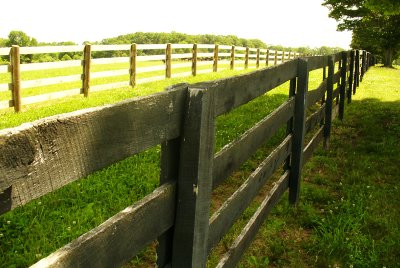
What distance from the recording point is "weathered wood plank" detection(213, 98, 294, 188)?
2541 mm

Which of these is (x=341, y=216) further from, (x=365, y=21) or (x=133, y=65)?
(x=365, y=21)

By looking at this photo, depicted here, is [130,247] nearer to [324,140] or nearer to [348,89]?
[324,140]

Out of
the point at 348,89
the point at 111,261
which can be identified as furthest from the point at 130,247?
the point at 348,89

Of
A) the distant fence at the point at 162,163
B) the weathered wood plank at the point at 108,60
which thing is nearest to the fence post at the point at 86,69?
the weathered wood plank at the point at 108,60

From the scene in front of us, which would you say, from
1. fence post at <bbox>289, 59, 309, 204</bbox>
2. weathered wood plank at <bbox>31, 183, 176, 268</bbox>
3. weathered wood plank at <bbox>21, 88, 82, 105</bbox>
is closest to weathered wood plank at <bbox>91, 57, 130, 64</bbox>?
weathered wood plank at <bbox>21, 88, 82, 105</bbox>

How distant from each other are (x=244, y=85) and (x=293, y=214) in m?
2.24

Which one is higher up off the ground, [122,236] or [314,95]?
[314,95]

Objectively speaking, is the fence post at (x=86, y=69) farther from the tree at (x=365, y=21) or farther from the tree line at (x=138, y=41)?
the tree line at (x=138, y=41)

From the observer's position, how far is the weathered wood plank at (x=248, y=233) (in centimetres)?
289

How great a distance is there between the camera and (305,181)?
588cm

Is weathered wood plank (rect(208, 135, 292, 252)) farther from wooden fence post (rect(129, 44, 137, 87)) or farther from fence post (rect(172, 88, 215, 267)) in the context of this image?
wooden fence post (rect(129, 44, 137, 87))

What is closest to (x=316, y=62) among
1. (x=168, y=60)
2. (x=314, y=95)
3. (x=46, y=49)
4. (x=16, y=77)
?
(x=314, y=95)

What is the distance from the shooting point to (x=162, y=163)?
1.89m

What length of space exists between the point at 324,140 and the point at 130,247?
6359mm
